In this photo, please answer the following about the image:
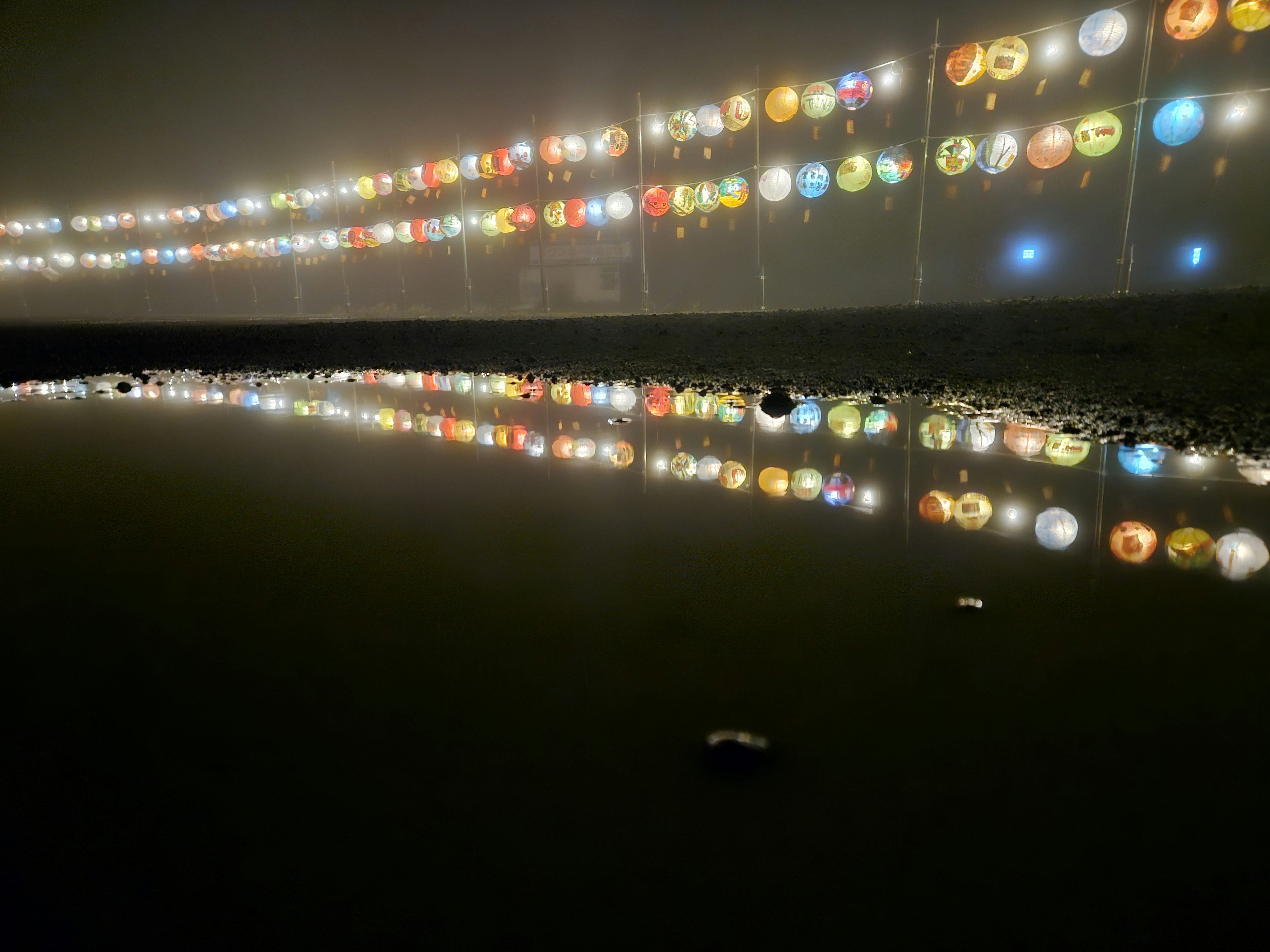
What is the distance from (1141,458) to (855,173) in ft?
25.8

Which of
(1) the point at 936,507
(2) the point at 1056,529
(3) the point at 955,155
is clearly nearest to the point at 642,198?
(3) the point at 955,155

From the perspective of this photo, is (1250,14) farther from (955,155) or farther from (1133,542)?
(1133,542)

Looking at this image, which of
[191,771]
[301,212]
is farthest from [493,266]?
[191,771]

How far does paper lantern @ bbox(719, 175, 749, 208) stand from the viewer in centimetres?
1075

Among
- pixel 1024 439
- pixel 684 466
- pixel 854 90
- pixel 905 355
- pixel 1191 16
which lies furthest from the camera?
pixel 854 90

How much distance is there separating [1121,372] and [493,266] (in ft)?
44.4

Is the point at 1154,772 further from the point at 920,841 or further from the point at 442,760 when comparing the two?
the point at 442,760

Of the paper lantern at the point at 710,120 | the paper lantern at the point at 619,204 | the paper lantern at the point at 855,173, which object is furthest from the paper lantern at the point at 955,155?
the paper lantern at the point at 619,204

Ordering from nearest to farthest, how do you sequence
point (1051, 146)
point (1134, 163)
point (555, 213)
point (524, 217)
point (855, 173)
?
point (1134, 163)
point (1051, 146)
point (855, 173)
point (555, 213)
point (524, 217)

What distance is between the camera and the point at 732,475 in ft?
8.68

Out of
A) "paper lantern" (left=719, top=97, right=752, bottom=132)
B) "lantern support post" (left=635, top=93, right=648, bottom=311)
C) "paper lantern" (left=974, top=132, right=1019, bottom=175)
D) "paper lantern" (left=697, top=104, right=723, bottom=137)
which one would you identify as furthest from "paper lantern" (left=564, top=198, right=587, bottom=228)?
"paper lantern" (left=974, top=132, right=1019, bottom=175)

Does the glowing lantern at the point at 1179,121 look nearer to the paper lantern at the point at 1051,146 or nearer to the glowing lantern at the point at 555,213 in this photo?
the paper lantern at the point at 1051,146

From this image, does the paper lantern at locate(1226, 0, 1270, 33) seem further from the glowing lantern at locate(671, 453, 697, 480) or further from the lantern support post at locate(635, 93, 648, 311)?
the glowing lantern at locate(671, 453, 697, 480)

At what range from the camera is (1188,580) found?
161 centimetres
